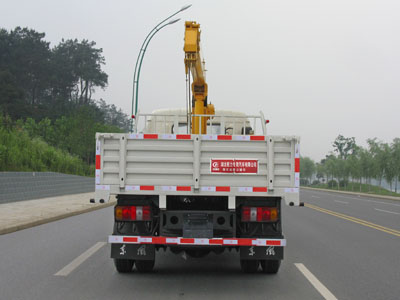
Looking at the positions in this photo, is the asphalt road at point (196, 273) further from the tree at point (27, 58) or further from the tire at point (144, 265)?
the tree at point (27, 58)

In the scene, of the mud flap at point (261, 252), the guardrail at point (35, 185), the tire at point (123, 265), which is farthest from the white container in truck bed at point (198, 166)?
the guardrail at point (35, 185)

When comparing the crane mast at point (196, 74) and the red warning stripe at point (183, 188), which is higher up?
the crane mast at point (196, 74)

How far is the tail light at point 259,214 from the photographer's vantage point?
639 centimetres

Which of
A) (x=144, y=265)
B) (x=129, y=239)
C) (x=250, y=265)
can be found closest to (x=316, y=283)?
(x=250, y=265)

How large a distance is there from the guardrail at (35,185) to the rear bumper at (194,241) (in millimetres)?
13738

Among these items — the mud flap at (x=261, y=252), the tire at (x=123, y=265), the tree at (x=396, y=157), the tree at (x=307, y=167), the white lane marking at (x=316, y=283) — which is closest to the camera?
the white lane marking at (x=316, y=283)

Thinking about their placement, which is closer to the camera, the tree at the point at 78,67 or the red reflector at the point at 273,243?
the red reflector at the point at 273,243

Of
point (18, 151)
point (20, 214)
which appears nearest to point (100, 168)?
point (20, 214)

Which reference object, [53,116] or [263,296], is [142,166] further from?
[53,116]

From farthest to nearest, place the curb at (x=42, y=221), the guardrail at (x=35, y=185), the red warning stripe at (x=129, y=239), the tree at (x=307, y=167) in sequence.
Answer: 1. the tree at (x=307, y=167)
2. the guardrail at (x=35, y=185)
3. the curb at (x=42, y=221)
4. the red warning stripe at (x=129, y=239)

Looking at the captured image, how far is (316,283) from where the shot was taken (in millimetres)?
6551

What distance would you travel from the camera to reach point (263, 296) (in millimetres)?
5836

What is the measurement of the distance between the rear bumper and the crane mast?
7.91 ft

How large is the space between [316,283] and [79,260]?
156 inches
